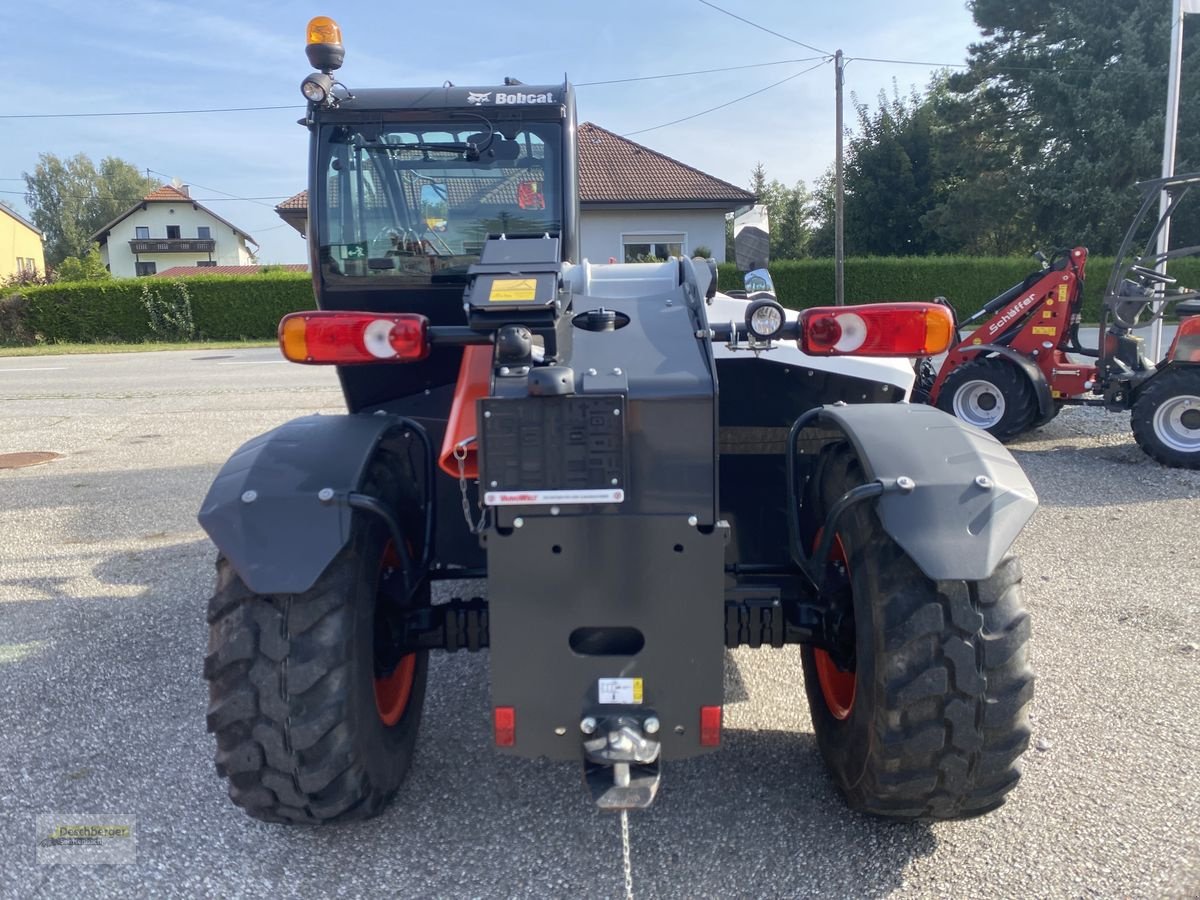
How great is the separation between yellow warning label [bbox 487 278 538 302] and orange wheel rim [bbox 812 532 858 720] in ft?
3.69

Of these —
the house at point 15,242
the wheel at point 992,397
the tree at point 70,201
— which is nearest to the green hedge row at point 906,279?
the wheel at point 992,397

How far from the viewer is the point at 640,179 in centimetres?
2803

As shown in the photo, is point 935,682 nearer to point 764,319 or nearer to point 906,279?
point 764,319

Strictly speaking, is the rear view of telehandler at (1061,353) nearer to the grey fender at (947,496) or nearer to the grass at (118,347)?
the grey fender at (947,496)

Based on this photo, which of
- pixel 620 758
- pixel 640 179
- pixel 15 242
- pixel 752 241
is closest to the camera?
pixel 620 758

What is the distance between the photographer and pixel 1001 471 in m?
2.41

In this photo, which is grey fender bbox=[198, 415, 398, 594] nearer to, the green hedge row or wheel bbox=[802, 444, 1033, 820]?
wheel bbox=[802, 444, 1033, 820]

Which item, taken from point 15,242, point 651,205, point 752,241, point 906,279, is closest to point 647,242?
point 651,205

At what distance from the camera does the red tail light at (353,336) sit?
2.61m

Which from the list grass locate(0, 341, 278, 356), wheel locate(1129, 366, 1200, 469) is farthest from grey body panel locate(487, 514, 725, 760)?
grass locate(0, 341, 278, 356)

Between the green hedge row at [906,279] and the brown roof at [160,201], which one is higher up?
the brown roof at [160,201]

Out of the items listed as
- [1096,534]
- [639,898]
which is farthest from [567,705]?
[1096,534]

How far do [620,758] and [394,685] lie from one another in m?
1.03

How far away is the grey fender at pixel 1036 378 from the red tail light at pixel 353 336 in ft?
23.4
